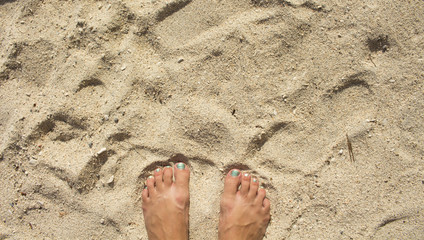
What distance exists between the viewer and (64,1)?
4.53 feet

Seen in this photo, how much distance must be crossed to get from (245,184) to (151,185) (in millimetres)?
471

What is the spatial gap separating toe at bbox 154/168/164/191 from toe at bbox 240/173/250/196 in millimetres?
404

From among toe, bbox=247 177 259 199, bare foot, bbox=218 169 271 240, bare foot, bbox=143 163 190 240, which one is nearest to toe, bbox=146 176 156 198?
bare foot, bbox=143 163 190 240

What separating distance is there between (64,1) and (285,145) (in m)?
1.28

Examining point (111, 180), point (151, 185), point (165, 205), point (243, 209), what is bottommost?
point (243, 209)

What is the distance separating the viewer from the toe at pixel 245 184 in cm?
136

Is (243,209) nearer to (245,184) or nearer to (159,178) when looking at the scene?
(245,184)

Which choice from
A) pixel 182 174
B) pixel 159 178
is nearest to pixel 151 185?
pixel 159 178

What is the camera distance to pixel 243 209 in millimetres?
1434

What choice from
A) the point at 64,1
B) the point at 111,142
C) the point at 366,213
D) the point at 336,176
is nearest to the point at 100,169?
the point at 111,142

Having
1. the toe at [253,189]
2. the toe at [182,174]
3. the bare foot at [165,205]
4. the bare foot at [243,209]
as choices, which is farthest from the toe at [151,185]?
the toe at [253,189]

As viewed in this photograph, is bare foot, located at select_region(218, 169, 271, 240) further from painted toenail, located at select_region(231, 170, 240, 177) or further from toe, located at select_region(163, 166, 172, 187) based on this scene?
toe, located at select_region(163, 166, 172, 187)

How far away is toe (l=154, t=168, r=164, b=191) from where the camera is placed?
1.41 metres

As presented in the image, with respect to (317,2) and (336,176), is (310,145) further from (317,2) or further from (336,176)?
(317,2)
